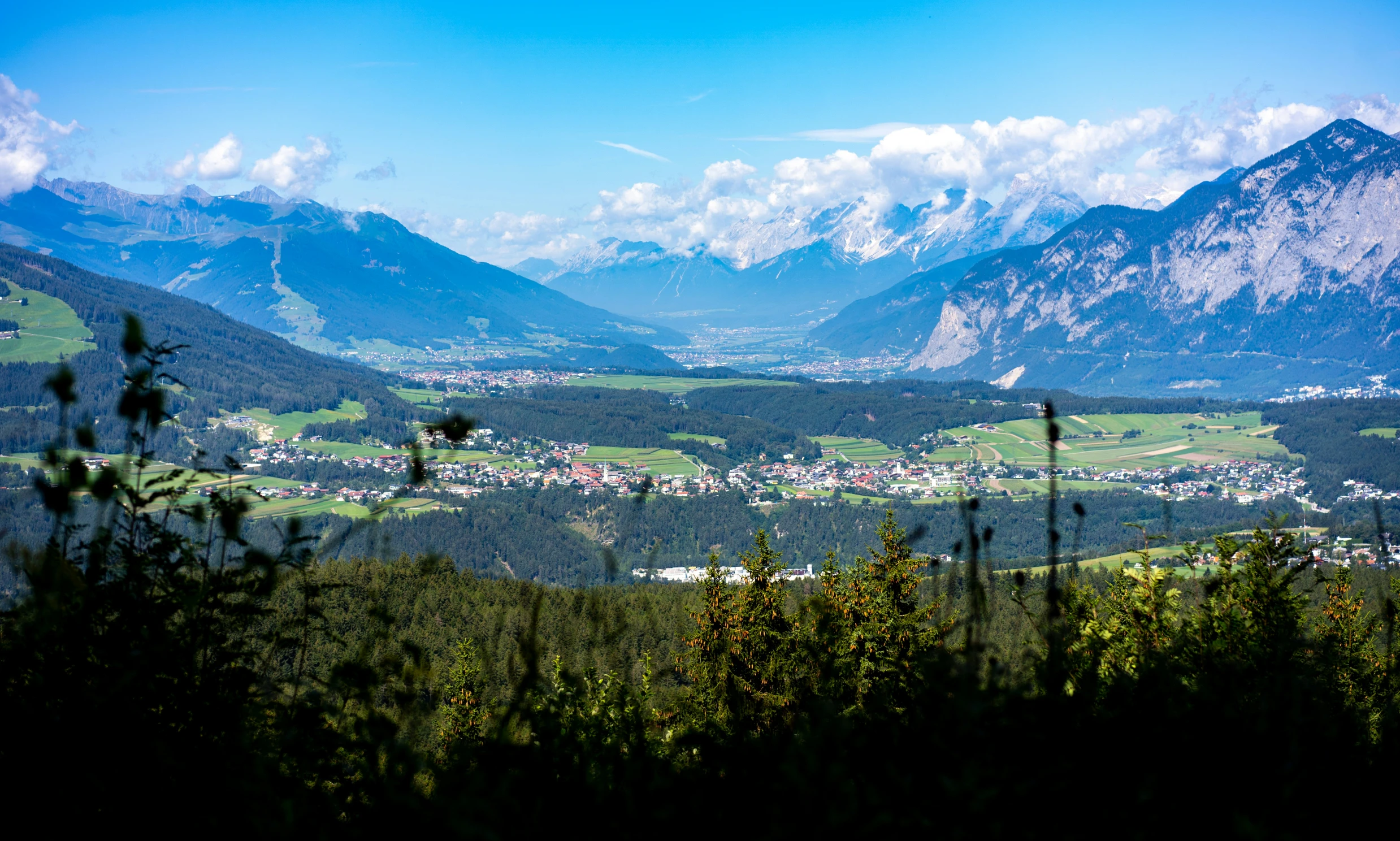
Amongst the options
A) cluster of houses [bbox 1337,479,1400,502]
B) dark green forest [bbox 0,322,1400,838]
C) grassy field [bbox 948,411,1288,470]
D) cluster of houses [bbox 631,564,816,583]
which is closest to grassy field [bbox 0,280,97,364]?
cluster of houses [bbox 631,564,816,583]

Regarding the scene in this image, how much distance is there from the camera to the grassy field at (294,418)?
130000 mm

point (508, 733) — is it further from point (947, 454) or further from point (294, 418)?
point (294, 418)

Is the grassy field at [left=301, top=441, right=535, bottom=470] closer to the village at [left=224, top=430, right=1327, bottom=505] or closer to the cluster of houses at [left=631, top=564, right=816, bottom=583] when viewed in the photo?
the village at [left=224, top=430, right=1327, bottom=505]

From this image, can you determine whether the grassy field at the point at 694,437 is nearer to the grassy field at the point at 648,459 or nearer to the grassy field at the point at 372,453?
the grassy field at the point at 648,459

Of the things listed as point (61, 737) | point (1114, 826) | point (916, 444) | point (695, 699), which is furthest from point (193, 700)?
point (916, 444)

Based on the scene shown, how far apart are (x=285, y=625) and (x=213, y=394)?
537 feet

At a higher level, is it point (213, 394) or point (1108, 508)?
point (213, 394)

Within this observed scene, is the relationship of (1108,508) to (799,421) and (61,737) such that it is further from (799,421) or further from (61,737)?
(61,737)

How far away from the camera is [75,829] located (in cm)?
258

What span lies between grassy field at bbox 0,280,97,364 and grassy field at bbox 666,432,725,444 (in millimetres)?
94881

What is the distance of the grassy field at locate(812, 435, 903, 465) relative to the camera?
13650 cm

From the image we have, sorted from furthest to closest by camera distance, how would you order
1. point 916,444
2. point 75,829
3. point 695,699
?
point 916,444
point 695,699
point 75,829

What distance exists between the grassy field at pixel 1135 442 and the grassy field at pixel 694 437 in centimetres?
4313

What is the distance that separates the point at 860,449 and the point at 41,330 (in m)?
145
